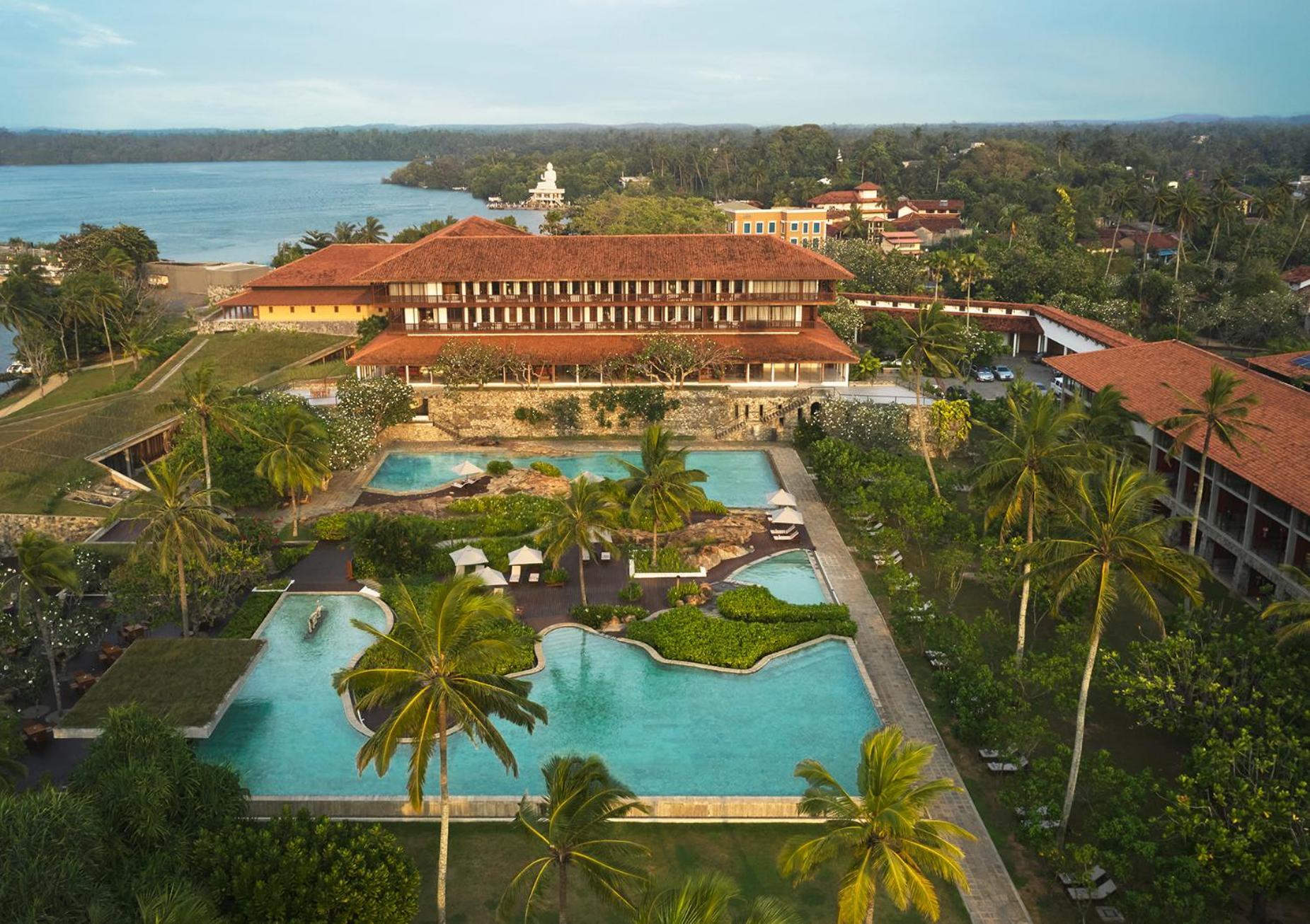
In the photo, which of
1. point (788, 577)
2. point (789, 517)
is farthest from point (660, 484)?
point (789, 517)

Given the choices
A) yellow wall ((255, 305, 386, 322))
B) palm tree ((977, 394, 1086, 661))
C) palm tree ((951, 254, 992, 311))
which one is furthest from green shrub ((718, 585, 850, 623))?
yellow wall ((255, 305, 386, 322))

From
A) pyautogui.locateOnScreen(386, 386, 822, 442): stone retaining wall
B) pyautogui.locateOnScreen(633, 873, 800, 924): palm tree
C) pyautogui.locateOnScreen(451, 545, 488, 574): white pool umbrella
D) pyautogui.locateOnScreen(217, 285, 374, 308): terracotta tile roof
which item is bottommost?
pyautogui.locateOnScreen(451, 545, 488, 574): white pool umbrella

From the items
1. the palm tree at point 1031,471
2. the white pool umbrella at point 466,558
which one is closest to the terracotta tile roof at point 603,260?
the white pool umbrella at point 466,558

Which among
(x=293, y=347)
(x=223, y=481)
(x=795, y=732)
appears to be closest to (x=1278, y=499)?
(x=795, y=732)

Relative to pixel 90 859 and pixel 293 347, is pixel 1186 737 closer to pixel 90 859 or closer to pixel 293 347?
pixel 90 859

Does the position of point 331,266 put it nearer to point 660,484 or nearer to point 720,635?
point 660,484

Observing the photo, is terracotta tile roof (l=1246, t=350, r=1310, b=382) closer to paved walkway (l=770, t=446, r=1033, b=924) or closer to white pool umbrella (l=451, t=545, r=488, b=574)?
paved walkway (l=770, t=446, r=1033, b=924)
